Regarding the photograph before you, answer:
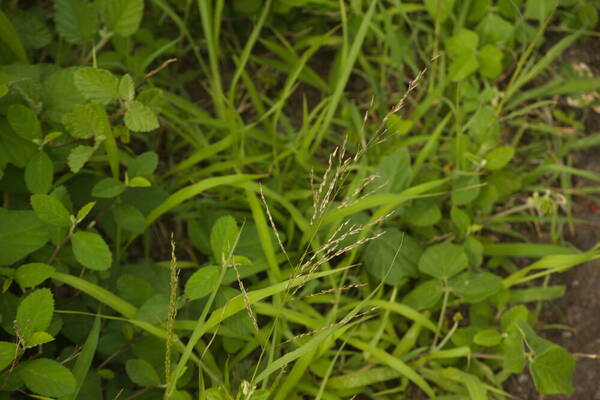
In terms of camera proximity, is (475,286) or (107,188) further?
(475,286)

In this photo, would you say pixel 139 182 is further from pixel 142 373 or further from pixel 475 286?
pixel 475 286

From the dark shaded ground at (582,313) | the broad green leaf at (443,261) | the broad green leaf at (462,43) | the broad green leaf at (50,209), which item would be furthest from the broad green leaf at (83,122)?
the dark shaded ground at (582,313)

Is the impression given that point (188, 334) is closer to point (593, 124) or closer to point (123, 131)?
point (123, 131)

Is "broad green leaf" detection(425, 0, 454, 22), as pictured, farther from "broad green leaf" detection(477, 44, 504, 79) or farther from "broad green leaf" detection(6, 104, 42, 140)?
"broad green leaf" detection(6, 104, 42, 140)

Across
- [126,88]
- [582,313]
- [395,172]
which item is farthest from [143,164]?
[582,313]

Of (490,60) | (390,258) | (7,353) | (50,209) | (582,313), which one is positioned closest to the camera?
(7,353)
